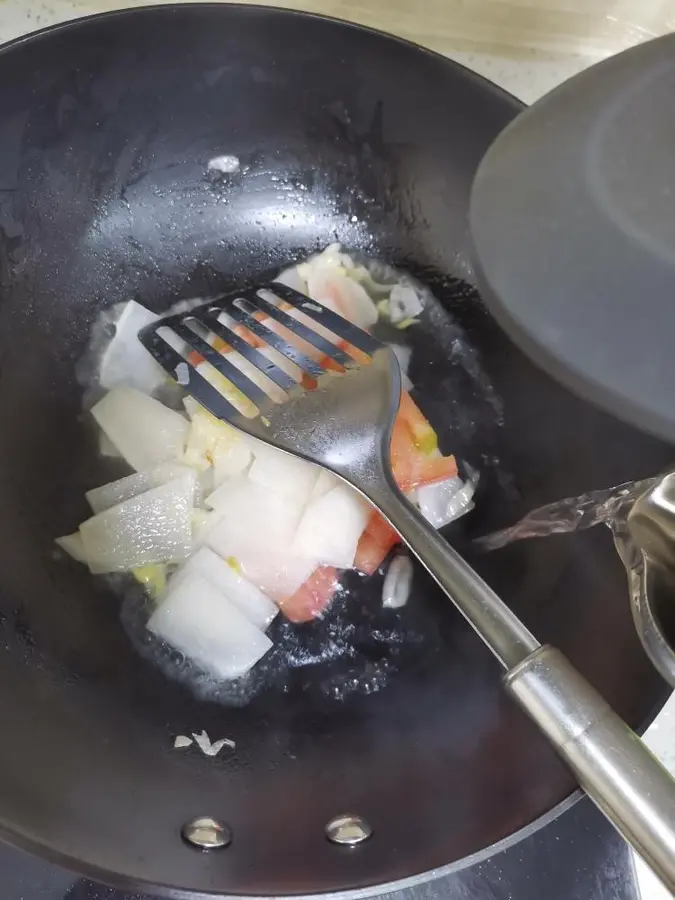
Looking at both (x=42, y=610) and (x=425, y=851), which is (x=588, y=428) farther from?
(x=42, y=610)

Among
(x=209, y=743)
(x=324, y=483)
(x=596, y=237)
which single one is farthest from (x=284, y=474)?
(x=596, y=237)

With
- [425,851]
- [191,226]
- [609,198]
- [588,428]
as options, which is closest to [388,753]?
[425,851]

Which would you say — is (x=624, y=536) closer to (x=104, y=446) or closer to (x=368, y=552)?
(x=368, y=552)

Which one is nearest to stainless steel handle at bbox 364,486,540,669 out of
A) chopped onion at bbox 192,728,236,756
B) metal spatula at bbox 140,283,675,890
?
metal spatula at bbox 140,283,675,890

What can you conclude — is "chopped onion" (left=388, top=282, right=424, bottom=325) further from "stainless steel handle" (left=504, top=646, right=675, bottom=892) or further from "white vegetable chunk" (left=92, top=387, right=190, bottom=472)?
"stainless steel handle" (left=504, top=646, right=675, bottom=892)

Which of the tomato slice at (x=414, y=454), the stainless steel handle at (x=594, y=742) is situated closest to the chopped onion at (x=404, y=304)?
the tomato slice at (x=414, y=454)

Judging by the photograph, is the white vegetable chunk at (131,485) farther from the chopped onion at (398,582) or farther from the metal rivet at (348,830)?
the metal rivet at (348,830)
